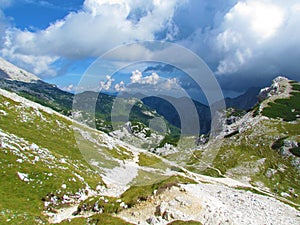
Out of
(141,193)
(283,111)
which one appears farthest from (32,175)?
(283,111)

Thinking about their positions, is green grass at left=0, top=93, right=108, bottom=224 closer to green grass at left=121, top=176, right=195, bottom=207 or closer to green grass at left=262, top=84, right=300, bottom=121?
green grass at left=121, top=176, right=195, bottom=207

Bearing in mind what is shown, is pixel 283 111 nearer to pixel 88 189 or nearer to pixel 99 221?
pixel 88 189

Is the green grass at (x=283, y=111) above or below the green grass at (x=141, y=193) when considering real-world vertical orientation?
above

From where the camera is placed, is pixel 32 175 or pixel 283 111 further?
pixel 283 111

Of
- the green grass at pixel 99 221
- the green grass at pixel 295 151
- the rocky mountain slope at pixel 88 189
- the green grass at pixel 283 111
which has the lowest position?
the green grass at pixel 99 221

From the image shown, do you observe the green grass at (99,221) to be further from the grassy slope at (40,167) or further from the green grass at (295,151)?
the green grass at (295,151)

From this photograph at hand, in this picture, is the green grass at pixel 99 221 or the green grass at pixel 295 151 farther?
the green grass at pixel 295 151

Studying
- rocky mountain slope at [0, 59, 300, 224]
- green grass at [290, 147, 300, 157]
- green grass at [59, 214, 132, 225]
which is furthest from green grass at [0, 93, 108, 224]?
green grass at [290, 147, 300, 157]

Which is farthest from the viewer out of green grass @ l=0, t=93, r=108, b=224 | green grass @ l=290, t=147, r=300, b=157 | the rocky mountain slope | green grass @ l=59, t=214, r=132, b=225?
green grass @ l=290, t=147, r=300, b=157

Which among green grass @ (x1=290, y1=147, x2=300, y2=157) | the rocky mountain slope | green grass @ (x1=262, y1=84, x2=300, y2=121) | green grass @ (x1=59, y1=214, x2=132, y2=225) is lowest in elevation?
green grass @ (x1=59, y1=214, x2=132, y2=225)

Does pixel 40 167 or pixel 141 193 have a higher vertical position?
pixel 141 193

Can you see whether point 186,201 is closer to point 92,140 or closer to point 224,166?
point 92,140

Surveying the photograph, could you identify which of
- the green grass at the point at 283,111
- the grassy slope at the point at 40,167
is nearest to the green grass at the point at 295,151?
the green grass at the point at 283,111

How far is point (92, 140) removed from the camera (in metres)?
81.8
